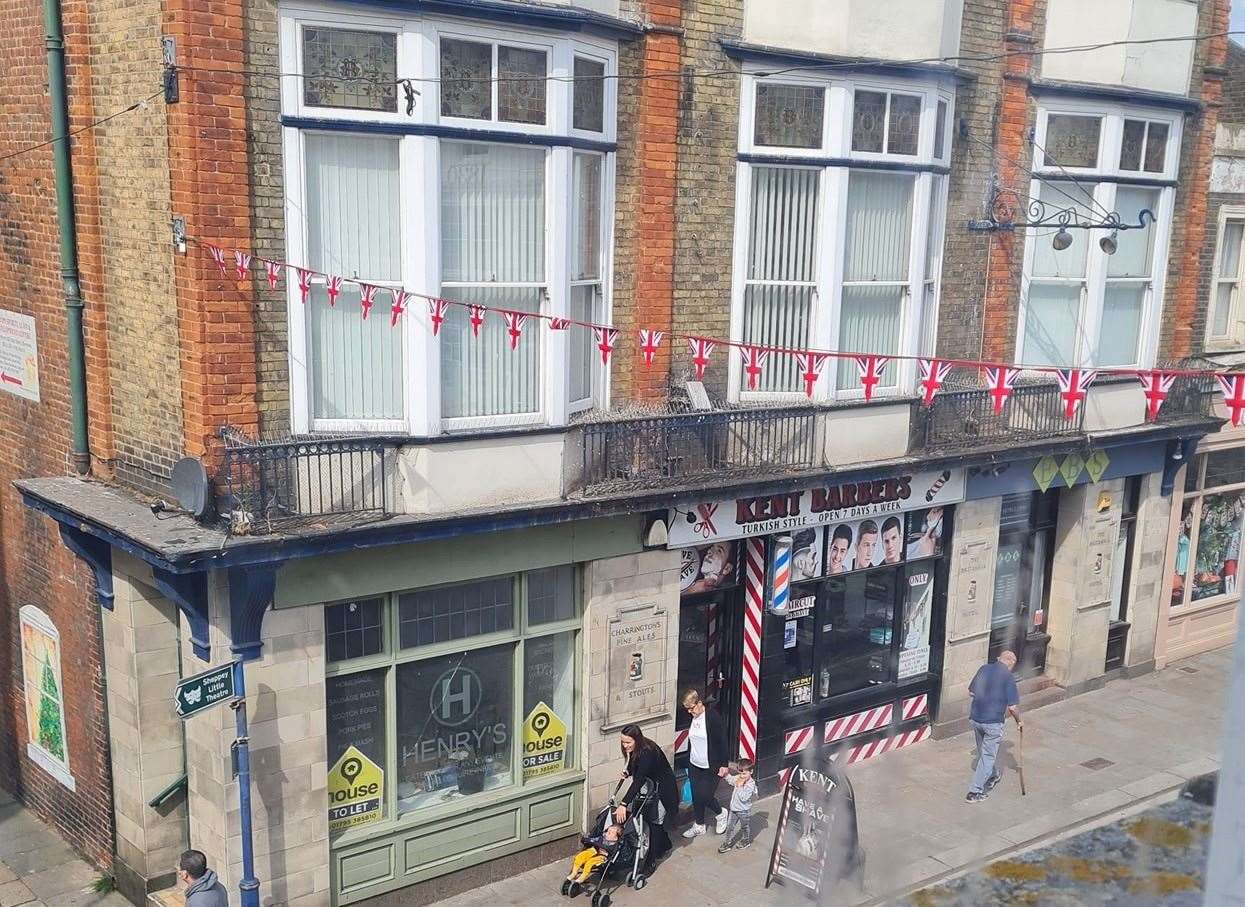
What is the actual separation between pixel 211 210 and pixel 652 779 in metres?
6.18

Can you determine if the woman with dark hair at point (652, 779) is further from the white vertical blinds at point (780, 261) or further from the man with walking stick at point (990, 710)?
the white vertical blinds at point (780, 261)

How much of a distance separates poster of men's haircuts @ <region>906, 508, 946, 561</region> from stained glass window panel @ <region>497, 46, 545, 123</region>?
6.79m

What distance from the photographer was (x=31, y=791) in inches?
490

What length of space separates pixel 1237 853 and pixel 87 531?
9.50 metres

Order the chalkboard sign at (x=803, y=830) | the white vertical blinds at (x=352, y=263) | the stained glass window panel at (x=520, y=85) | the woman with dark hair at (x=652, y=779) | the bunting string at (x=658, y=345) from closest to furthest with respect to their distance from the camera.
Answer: the bunting string at (x=658, y=345)
the white vertical blinds at (x=352, y=263)
the stained glass window panel at (x=520, y=85)
the chalkboard sign at (x=803, y=830)
the woman with dark hair at (x=652, y=779)

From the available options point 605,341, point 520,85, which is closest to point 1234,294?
point 605,341

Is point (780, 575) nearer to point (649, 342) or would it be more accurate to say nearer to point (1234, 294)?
point (649, 342)

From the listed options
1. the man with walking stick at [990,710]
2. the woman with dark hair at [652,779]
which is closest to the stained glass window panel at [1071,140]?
the man with walking stick at [990,710]

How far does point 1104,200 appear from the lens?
49.7 ft

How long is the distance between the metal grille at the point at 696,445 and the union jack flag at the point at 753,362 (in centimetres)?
38

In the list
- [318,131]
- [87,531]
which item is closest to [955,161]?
[318,131]

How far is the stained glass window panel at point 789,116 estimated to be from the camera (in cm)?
1210

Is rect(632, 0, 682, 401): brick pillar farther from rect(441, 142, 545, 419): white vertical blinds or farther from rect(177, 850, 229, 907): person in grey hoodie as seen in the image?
rect(177, 850, 229, 907): person in grey hoodie

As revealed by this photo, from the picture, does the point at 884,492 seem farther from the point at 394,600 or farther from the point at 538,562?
the point at 394,600
